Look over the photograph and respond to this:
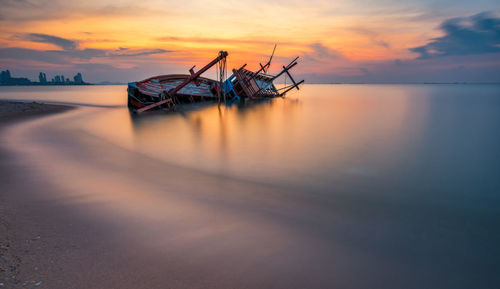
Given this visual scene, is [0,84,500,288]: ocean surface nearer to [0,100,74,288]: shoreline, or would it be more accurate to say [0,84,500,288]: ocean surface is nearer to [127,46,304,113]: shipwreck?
[0,100,74,288]: shoreline

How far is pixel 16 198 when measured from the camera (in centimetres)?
485

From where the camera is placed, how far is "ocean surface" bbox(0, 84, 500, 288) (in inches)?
129

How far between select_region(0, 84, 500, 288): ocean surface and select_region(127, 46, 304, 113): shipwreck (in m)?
12.7

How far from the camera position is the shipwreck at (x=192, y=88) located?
23.2 metres

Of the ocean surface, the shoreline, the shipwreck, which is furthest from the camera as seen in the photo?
the shipwreck

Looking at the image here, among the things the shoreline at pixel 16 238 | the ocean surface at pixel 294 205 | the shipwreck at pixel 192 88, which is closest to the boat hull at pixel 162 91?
the shipwreck at pixel 192 88

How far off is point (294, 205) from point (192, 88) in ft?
94.1

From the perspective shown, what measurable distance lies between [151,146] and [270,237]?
7.76m

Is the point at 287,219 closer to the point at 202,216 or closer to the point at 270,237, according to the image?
the point at 270,237

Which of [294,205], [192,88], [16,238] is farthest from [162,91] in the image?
[16,238]

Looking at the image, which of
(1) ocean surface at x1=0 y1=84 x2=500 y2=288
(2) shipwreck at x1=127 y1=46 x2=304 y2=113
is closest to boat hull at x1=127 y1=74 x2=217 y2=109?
(2) shipwreck at x1=127 y1=46 x2=304 y2=113

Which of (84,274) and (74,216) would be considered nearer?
(84,274)

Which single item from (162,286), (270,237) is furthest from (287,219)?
(162,286)

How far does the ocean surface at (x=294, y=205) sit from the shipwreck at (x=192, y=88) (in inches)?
500
